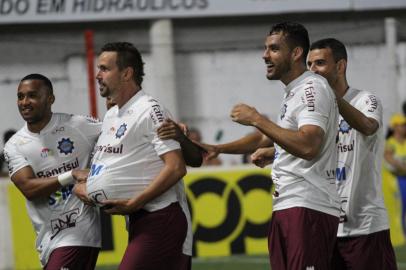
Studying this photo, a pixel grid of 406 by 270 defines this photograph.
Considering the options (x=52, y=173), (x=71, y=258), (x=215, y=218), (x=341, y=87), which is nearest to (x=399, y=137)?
(x=215, y=218)

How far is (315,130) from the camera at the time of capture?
6418mm

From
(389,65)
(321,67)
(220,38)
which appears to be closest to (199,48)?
(220,38)

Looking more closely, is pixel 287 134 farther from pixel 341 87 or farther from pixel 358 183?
pixel 341 87

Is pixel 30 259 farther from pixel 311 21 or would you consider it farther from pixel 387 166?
pixel 311 21

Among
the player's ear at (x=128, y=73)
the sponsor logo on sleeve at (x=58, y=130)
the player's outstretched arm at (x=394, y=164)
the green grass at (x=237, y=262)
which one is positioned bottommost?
the green grass at (x=237, y=262)

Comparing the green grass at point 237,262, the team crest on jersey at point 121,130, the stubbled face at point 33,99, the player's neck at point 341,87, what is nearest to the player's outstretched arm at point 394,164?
the green grass at point 237,262

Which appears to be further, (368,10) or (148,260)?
(368,10)

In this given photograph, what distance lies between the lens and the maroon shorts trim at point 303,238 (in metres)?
6.62

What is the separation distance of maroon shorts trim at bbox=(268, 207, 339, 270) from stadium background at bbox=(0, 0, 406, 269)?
12.4 m

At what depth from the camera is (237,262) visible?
42.6 ft

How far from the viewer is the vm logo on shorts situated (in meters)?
7.71

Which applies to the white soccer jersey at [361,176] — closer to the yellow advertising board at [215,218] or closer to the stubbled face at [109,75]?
the stubbled face at [109,75]

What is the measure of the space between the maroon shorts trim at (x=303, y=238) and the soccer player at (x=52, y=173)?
1589 millimetres

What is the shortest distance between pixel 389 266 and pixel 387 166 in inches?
272
